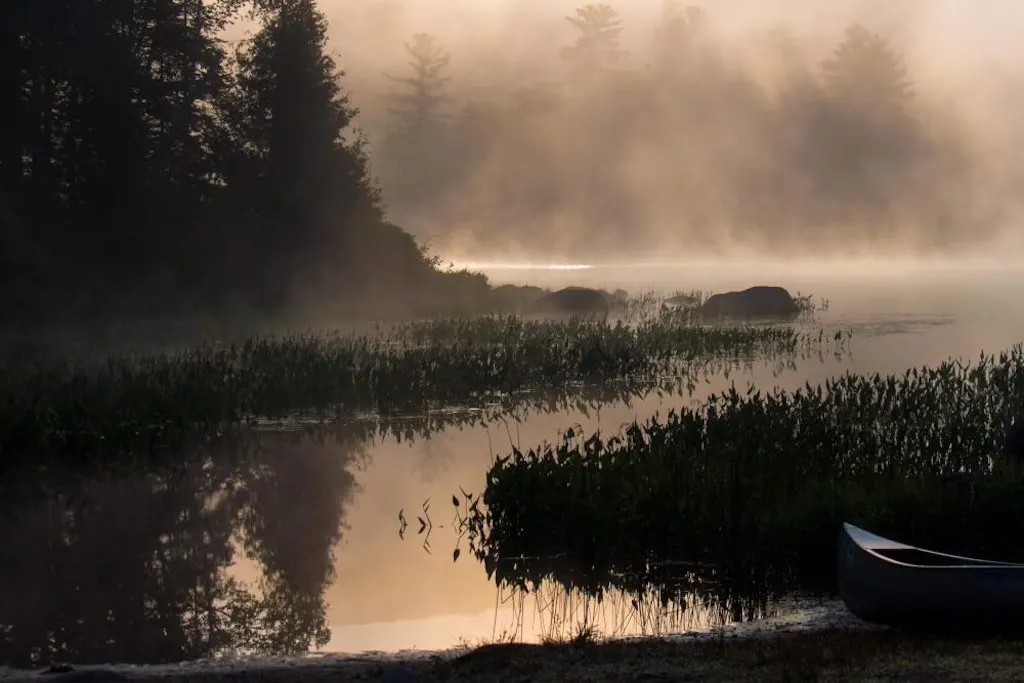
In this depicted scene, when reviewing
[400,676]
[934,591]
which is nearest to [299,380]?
[400,676]

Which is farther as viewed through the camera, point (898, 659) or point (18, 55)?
point (18, 55)

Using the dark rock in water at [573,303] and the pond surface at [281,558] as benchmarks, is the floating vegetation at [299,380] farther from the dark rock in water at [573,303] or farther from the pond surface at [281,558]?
the dark rock in water at [573,303]

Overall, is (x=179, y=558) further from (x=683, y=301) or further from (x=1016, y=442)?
(x=683, y=301)

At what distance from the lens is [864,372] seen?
33.1 meters

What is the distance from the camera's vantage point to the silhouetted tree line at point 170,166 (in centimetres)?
4094

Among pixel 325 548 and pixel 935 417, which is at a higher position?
pixel 935 417

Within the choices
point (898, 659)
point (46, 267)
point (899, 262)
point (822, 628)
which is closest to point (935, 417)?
point (822, 628)

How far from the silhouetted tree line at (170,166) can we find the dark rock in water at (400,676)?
3172 centimetres

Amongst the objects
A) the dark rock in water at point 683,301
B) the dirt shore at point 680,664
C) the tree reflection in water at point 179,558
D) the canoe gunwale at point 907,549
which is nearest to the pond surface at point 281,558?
the tree reflection in water at point 179,558

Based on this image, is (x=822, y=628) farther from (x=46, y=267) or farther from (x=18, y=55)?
(x=18, y=55)

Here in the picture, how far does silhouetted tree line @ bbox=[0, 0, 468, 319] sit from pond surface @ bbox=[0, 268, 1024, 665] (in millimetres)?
21084

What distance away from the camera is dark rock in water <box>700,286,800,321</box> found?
5384 centimetres

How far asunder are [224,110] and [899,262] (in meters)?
151

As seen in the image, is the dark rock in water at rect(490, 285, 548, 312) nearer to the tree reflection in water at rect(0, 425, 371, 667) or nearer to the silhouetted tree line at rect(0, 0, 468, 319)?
the silhouetted tree line at rect(0, 0, 468, 319)
